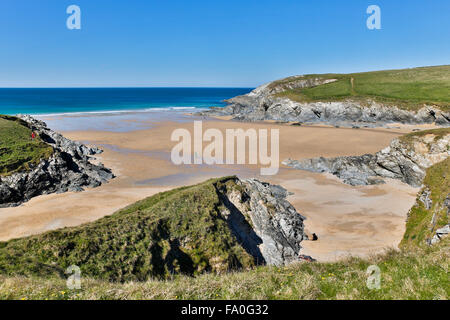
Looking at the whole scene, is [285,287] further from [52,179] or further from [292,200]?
[52,179]

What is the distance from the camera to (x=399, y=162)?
33656 millimetres

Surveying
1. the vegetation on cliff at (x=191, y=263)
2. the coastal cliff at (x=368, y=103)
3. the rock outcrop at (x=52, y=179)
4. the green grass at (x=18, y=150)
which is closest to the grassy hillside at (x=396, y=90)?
the coastal cliff at (x=368, y=103)

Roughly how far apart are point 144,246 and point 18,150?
90.9 feet

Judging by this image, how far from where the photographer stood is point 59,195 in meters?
28.5

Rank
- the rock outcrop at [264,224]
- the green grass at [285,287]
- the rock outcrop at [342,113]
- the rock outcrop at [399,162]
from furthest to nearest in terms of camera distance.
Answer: the rock outcrop at [342,113] → the rock outcrop at [399,162] → the rock outcrop at [264,224] → the green grass at [285,287]

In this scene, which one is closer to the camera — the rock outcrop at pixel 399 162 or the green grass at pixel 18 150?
the green grass at pixel 18 150

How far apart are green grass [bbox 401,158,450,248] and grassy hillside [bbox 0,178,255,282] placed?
33.6ft

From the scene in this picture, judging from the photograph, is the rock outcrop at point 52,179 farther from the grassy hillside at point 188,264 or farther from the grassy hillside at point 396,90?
the grassy hillside at point 396,90

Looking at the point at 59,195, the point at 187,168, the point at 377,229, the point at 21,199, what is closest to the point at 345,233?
the point at 377,229

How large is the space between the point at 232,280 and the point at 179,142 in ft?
162

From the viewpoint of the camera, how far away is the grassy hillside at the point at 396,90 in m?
83.2

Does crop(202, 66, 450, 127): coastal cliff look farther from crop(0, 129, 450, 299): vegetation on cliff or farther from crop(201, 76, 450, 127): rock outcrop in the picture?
crop(0, 129, 450, 299): vegetation on cliff

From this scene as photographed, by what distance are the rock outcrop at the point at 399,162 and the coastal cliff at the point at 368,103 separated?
155 feet
